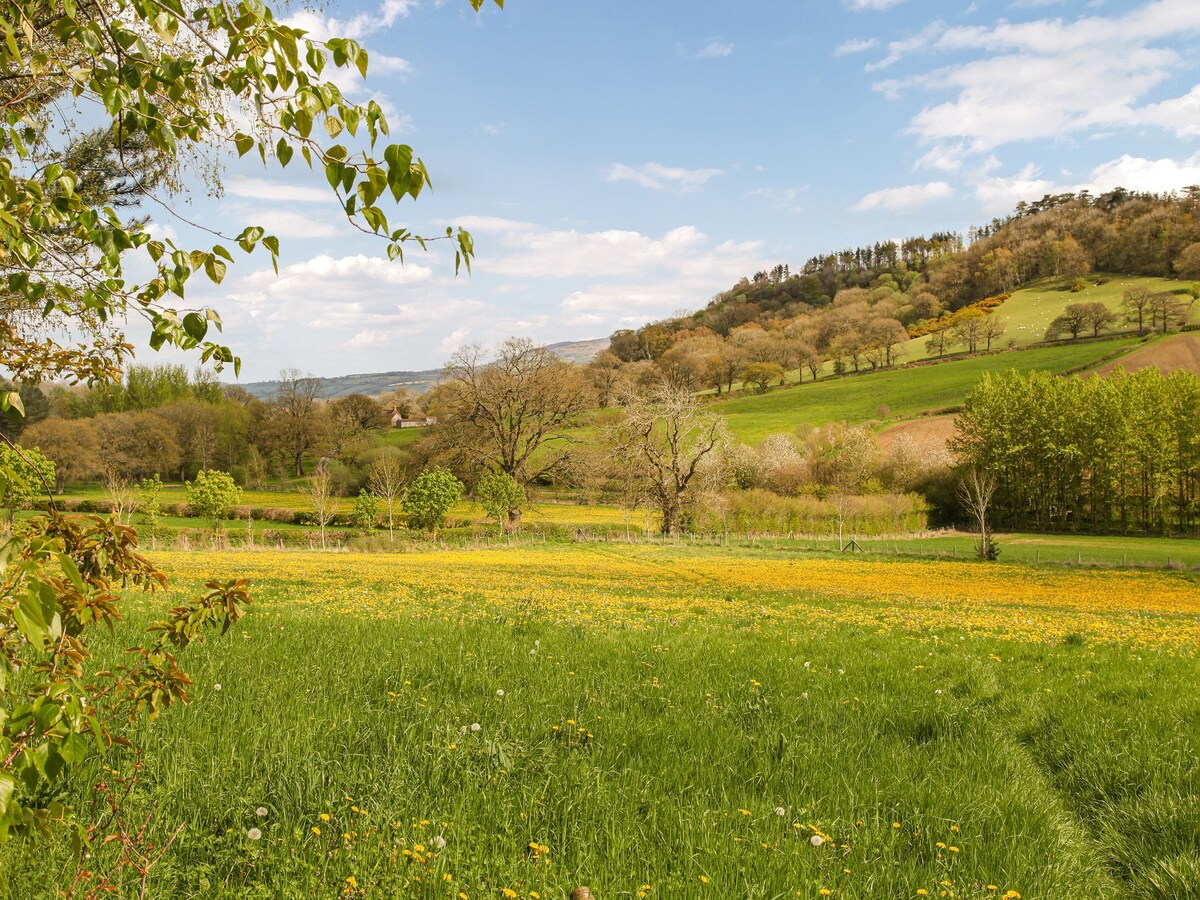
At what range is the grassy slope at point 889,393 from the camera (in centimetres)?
9625

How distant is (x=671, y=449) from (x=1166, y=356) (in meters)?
75.7

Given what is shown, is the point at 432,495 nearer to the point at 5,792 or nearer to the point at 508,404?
the point at 508,404

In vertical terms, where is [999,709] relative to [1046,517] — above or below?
above

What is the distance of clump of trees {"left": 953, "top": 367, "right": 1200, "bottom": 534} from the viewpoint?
61.4 m

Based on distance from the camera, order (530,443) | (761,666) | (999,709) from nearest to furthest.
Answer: (999,709) → (761,666) → (530,443)

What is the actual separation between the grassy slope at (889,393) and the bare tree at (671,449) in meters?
29.6

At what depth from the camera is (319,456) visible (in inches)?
3625

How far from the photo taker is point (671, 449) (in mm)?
59250

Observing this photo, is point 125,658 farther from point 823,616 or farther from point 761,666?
point 823,616

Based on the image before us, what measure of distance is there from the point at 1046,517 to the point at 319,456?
86204mm

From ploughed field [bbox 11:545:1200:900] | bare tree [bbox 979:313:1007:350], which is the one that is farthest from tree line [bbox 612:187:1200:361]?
ploughed field [bbox 11:545:1200:900]

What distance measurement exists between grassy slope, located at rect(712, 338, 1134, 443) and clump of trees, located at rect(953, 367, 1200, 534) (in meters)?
24.0

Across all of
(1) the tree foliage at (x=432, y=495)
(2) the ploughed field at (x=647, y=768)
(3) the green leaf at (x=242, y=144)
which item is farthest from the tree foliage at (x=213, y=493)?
(3) the green leaf at (x=242, y=144)

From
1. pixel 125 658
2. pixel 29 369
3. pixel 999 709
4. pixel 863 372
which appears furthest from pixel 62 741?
pixel 863 372
